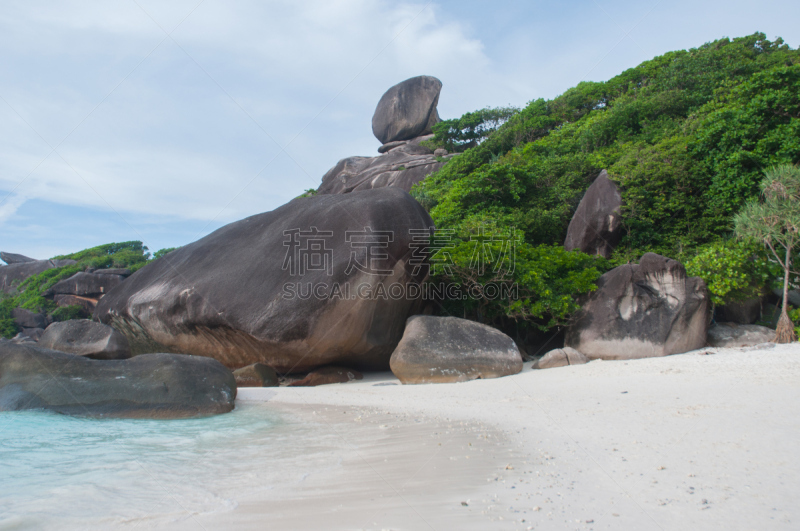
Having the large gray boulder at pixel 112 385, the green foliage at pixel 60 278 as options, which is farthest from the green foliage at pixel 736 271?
the green foliage at pixel 60 278

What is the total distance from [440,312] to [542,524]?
8679mm

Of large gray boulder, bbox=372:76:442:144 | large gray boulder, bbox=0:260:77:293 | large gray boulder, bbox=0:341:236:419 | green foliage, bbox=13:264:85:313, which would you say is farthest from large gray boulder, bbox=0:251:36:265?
large gray boulder, bbox=0:341:236:419

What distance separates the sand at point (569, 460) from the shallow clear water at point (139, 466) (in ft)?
0.91

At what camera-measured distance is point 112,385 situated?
6195mm

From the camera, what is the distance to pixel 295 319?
834 cm

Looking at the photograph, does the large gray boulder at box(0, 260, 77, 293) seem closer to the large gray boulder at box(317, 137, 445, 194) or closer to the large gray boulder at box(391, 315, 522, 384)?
the large gray boulder at box(317, 137, 445, 194)

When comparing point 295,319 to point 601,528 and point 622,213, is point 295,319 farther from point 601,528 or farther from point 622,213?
point 622,213

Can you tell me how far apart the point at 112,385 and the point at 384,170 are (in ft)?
69.6

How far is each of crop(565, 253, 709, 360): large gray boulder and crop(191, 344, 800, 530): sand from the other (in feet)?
6.08

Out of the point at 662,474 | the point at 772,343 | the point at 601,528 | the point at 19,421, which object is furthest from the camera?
the point at 772,343

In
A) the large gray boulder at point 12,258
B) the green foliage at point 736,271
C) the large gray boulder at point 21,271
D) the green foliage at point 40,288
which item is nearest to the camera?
the green foliage at point 736,271

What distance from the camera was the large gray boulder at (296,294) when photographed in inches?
330

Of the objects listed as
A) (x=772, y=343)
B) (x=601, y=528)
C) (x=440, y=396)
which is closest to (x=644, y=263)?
(x=772, y=343)

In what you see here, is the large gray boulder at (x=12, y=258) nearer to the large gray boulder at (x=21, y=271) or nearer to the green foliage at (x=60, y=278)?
the large gray boulder at (x=21, y=271)
